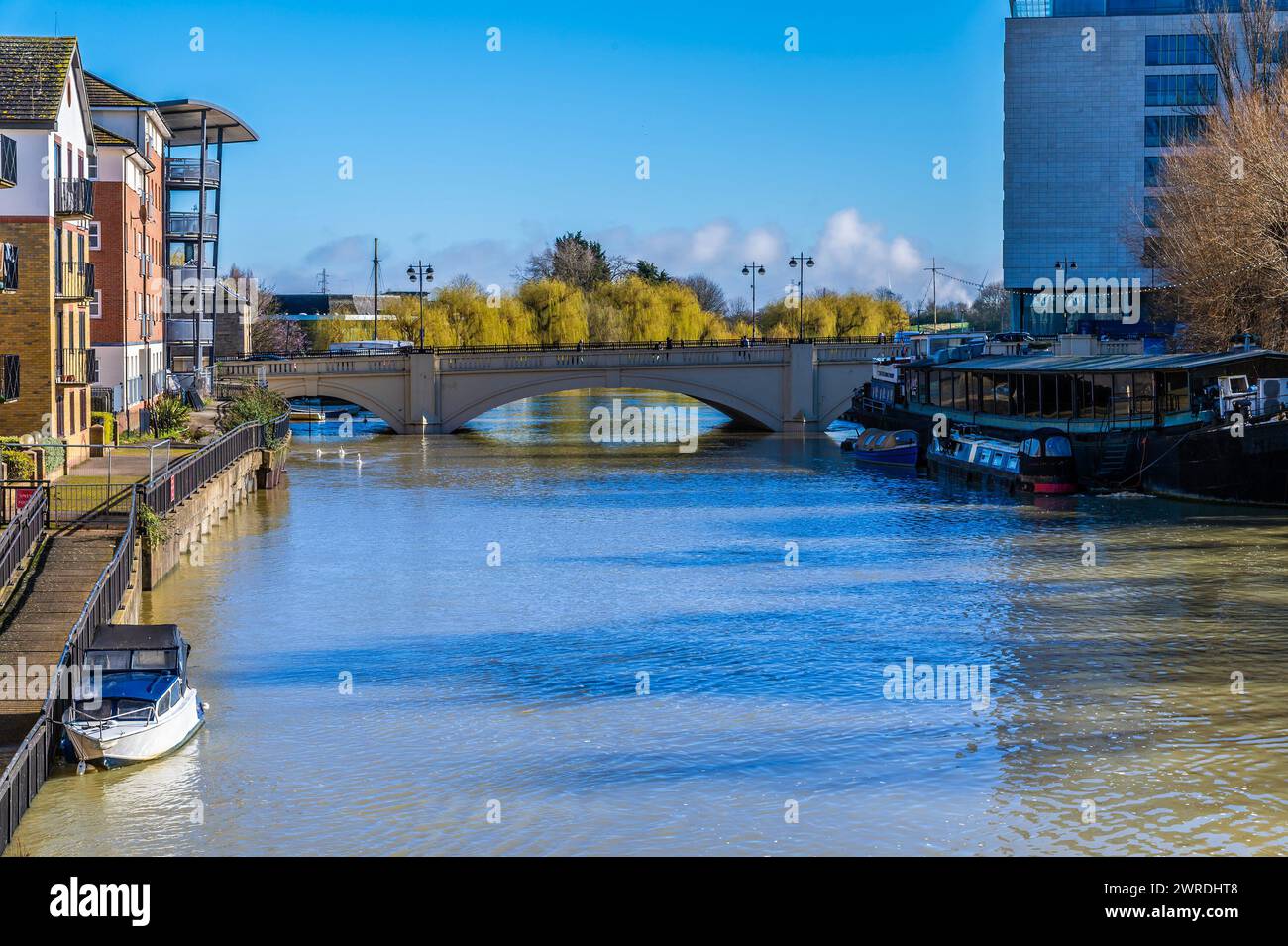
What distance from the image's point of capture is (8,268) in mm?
44531

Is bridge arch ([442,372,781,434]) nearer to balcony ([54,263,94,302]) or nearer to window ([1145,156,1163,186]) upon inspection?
window ([1145,156,1163,186])

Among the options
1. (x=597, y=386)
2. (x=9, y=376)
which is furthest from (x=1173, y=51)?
(x=9, y=376)

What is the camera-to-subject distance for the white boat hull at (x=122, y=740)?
2497cm

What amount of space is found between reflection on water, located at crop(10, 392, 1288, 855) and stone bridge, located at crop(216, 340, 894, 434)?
113ft

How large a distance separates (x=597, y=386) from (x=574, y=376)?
194 centimetres

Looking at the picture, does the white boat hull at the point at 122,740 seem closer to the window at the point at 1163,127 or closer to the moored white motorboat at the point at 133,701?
the moored white motorboat at the point at 133,701

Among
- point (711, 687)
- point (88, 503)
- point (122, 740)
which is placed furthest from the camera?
point (88, 503)

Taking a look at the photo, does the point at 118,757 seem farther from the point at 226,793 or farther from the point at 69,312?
the point at 69,312

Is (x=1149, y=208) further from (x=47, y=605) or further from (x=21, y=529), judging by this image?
(x=47, y=605)

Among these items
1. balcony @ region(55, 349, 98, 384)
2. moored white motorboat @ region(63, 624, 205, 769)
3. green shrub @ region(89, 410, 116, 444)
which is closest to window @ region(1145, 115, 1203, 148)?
green shrub @ region(89, 410, 116, 444)

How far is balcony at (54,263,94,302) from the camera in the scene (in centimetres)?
4759

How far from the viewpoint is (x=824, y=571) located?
46.3 metres

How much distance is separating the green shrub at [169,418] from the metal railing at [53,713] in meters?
28.7
